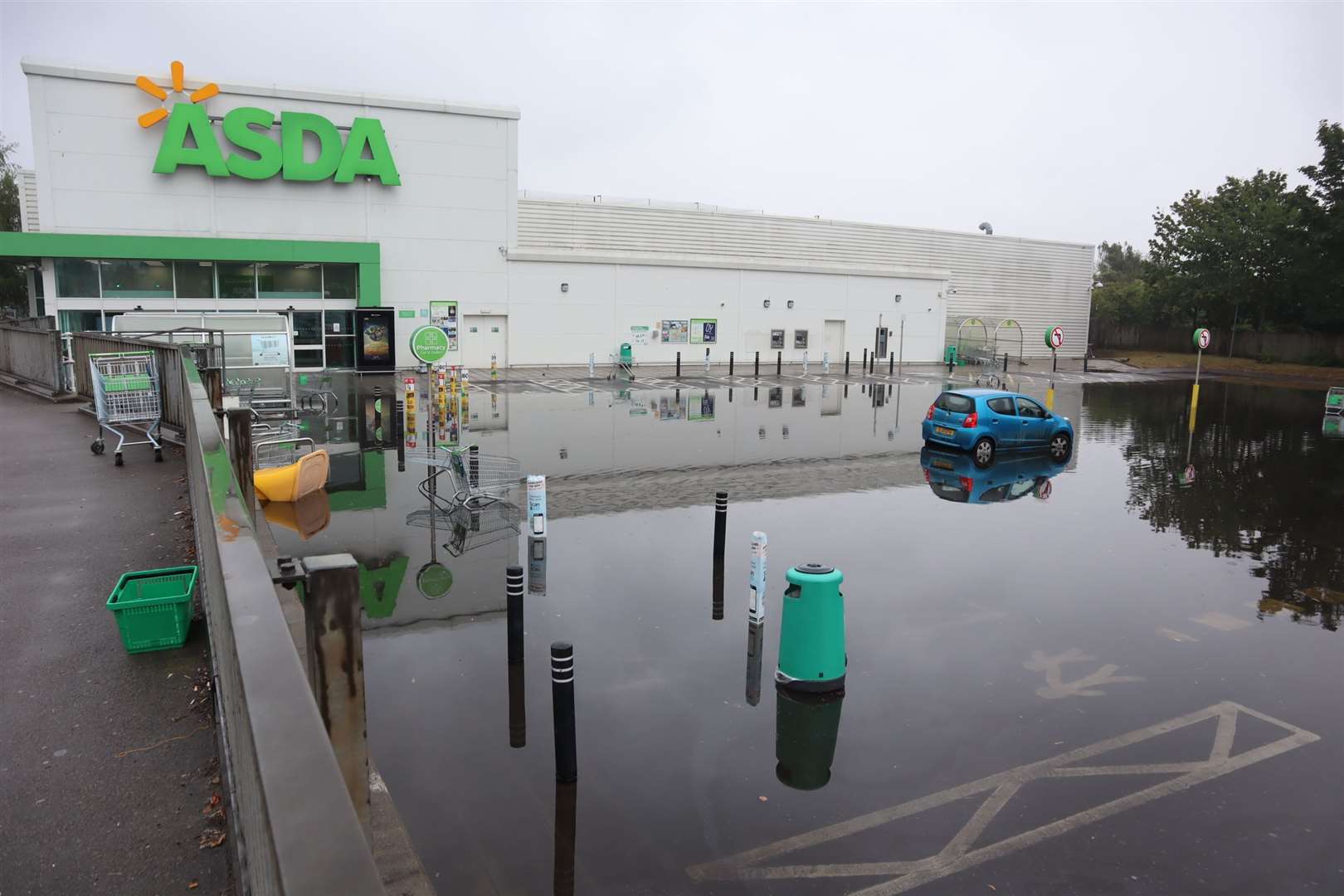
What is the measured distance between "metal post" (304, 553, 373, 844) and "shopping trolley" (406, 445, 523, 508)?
28.8 ft

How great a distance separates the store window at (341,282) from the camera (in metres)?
36.2

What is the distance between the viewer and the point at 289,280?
35.5 meters

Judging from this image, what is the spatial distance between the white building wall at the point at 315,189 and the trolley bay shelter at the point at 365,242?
0.21ft

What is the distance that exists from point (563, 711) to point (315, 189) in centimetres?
3493

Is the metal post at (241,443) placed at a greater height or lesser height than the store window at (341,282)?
lesser

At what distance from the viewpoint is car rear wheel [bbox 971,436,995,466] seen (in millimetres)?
19219

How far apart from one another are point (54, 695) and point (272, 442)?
866 cm

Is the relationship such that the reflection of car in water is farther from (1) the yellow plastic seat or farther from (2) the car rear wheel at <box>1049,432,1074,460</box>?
(1) the yellow plastic seat

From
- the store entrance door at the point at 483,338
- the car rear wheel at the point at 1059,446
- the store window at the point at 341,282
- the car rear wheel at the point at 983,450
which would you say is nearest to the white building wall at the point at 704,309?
the store entrance door at the point at 483,338

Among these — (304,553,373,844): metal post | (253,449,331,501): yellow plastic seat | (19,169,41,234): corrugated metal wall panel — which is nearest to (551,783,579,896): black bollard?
(304,553,373,844): metal post

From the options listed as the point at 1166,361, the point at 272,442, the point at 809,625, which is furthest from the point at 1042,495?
the point at 1166,361

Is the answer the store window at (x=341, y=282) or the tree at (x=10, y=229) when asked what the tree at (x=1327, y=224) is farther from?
the tree at (x=10, y=229)

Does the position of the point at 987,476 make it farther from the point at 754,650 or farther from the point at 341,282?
the point at 341,282

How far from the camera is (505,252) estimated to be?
39.4 m
